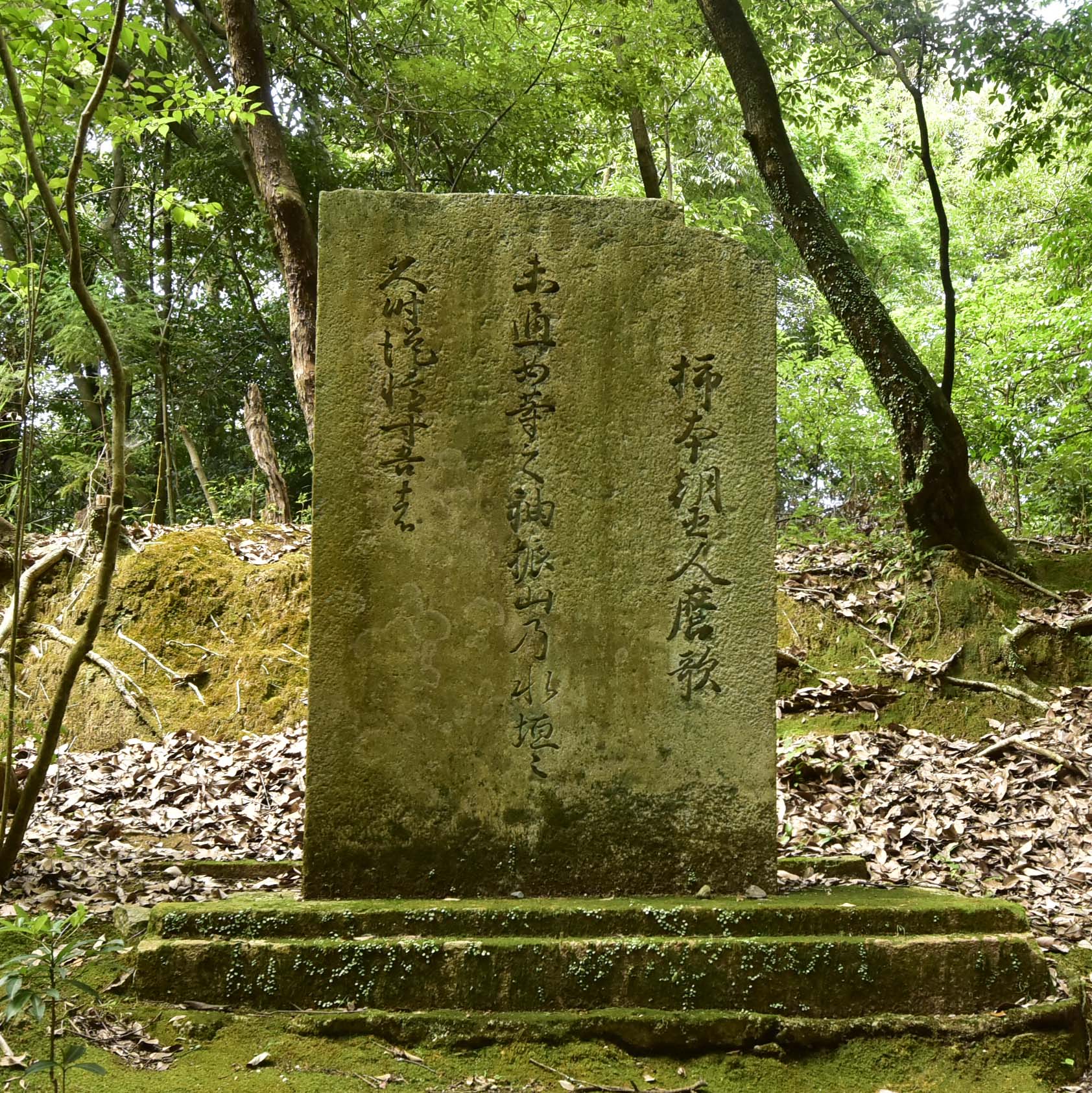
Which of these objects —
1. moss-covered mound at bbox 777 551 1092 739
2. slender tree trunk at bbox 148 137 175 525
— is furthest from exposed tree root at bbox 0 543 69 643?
moss-covered mound at bbox 777 551 1092 739

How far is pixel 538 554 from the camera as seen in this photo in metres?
3.49

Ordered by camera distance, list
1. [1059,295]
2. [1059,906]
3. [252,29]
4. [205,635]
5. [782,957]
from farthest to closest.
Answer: [1059,295]
[252,29]
[205,635]
[1059,906]
[782,957]

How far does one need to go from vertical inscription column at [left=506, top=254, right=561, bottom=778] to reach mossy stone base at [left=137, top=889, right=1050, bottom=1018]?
0.60 metres

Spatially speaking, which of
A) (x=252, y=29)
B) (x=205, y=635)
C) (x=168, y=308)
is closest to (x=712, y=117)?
(x=252, y=29)

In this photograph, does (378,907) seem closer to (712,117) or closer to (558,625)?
(558,625)

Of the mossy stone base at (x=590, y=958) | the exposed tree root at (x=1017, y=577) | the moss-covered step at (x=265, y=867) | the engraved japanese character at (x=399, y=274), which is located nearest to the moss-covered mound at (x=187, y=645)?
the moss-covered step at (x=265, y=867)

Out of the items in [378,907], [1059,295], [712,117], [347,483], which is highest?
[712,117]

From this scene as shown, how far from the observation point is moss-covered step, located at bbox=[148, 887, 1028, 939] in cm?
307

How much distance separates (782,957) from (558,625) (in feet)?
4.25

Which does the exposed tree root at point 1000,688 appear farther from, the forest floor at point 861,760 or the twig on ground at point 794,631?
the twig on ground at point 794,631

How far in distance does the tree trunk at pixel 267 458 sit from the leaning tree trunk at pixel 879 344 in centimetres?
504

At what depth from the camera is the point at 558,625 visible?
3473 mm

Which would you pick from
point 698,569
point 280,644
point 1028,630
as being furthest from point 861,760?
point 280,644

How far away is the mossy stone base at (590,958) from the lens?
9.78 ft
